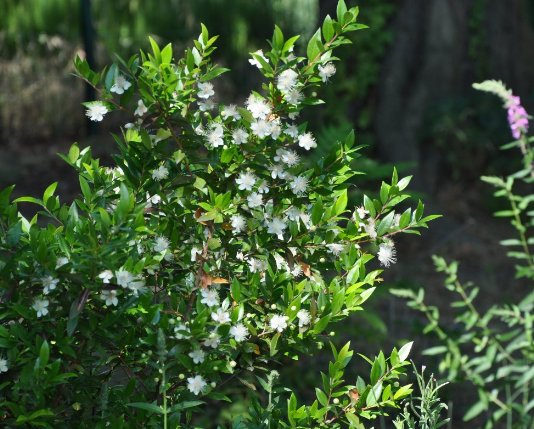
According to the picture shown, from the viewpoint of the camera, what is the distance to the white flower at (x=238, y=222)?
6.77 ft

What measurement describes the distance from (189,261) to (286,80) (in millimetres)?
470

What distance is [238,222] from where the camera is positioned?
2066 millimetres

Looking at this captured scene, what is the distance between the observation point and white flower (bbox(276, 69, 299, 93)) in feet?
6.86

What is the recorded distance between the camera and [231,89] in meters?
8.97

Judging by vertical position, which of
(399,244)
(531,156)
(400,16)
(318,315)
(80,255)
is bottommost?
(399,244)

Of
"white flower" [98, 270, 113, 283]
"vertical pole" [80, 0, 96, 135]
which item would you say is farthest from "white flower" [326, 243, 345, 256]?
"vertical pole" [80, 0, 96, 135]

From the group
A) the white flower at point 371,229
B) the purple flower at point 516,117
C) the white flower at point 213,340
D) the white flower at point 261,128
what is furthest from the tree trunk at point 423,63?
the white flower at point 213,340

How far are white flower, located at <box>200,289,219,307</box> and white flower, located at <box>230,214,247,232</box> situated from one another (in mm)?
159

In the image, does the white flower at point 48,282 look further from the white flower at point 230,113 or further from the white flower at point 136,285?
the white flower at point 230,113

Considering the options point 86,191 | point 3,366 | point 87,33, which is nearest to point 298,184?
point 86,191

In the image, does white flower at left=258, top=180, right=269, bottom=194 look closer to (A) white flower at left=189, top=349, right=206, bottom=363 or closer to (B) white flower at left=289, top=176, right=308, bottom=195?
(B) white flower at left=289, top=176, right=308, bottom=195

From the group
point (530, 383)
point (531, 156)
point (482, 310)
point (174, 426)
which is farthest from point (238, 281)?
point (482, 310)

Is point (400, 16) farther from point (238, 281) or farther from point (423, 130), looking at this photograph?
point (238, 281)

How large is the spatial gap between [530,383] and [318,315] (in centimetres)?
216
